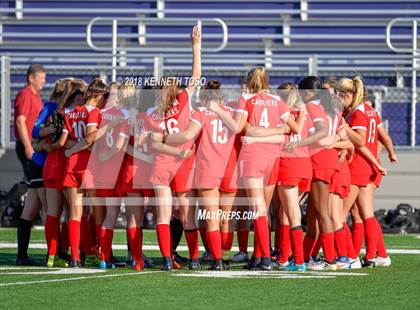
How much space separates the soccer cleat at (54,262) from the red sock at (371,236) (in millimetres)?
2737

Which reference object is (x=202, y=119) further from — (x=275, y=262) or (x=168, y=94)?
(x=275, y=262)

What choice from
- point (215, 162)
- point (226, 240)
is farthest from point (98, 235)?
point (215, 162)

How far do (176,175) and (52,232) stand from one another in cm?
137

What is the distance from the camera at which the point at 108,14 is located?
65.0ft

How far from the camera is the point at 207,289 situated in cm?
779

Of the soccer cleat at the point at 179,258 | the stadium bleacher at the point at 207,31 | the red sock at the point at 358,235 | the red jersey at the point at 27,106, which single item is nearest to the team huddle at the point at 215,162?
the red sock at the point at 358,235

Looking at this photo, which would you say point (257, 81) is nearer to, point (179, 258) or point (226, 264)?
point (226, 264)

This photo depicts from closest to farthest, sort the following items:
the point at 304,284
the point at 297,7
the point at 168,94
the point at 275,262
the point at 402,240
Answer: the point at 304,284
the point at 168,94
the point at 275,262
the point at 402,240
the point at 297,7

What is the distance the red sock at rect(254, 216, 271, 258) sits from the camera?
946 cm

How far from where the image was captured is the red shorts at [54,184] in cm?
991

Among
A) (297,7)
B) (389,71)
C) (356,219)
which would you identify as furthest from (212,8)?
(356,219)

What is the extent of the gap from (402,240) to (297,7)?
675 centimetres

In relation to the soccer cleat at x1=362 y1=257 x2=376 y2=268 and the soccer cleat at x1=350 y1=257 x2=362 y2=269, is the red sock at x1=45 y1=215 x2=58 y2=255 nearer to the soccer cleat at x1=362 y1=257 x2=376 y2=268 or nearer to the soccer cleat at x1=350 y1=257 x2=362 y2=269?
the soccer cleat at x1=350 y1=257 x2=362 y2=269

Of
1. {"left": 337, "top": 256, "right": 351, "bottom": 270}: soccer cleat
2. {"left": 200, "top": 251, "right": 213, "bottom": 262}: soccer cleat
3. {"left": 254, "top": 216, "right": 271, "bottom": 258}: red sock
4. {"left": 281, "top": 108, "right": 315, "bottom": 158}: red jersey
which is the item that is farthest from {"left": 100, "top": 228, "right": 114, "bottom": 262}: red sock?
{"left": 337, "top": 256, "right": 351, "bottom": 270}: soccer cleat
